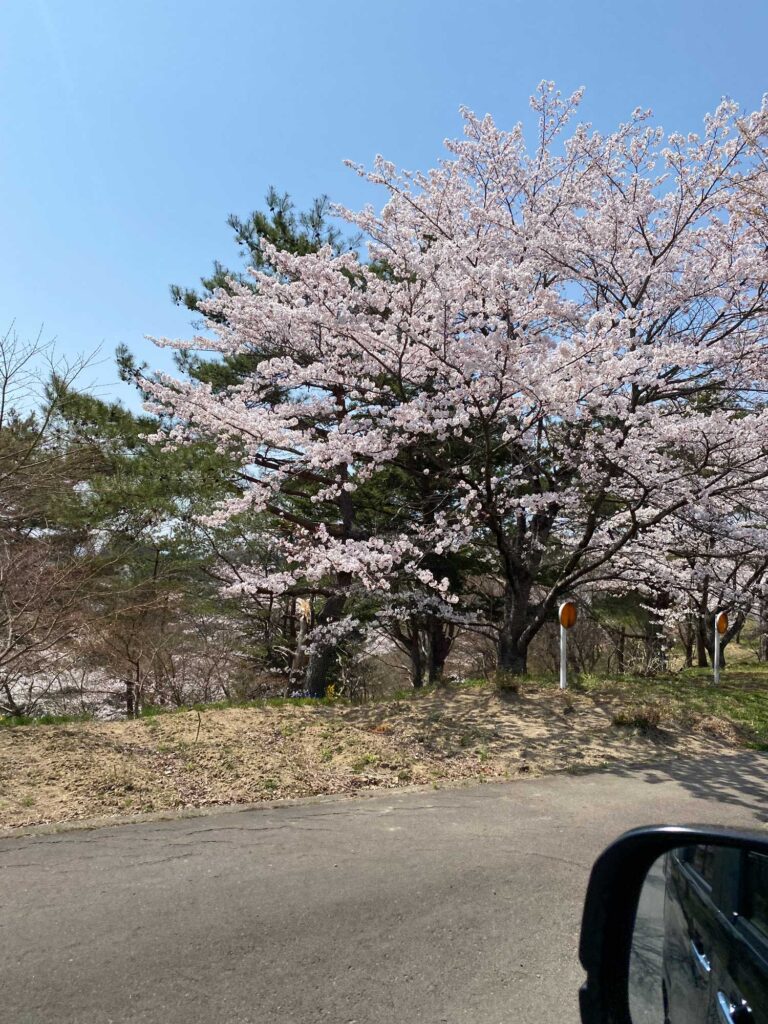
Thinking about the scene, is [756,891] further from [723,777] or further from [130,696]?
[130,696]

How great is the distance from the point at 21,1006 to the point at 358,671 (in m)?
18.0

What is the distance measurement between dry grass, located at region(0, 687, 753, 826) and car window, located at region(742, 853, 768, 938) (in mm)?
4632

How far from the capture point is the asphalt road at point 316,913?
9.25ft

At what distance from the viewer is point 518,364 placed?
8.48 meters

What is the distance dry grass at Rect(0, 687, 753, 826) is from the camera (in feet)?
18.0

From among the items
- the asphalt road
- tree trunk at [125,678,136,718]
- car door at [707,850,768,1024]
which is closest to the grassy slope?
the asphalt road

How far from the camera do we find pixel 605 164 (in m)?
11.4

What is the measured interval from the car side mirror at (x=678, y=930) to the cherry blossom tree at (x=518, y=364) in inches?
279

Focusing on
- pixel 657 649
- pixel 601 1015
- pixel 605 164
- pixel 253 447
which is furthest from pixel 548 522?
pixel 601 1015

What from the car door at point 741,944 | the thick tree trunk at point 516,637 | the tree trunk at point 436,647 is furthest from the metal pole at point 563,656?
the tree trunk at point 436,647

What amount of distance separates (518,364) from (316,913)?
665cm

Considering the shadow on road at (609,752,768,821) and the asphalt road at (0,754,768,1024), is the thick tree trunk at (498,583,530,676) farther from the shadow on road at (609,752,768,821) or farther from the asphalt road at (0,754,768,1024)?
the asphalt road at (0,754,768,1024)

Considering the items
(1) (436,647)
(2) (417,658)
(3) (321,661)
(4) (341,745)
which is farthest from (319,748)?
(2) (417,658)

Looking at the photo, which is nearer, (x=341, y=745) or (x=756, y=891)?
(x=756, y=891)
